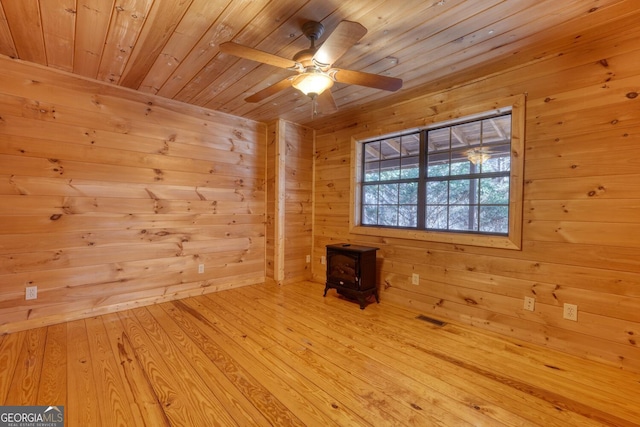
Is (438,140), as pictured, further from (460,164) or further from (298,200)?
(298,200)

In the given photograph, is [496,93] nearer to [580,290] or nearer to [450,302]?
[580,290]

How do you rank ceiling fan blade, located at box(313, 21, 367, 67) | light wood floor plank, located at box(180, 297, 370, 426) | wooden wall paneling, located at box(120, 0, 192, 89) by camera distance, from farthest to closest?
wooden wall paneling, located at box(120, 0, 192, 89)
light wood floor plank, located at box(180, 297, 370, 426)
ceiling fan blade, located at box(313, 21, 367, 67)

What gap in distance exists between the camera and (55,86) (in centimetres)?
266

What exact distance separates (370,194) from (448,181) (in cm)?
107

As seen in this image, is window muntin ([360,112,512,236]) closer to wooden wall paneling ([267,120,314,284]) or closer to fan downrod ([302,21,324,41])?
wooden wall paneling ([267,120,314,284])

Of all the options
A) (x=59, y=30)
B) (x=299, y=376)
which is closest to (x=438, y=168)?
(x=299, y=376)

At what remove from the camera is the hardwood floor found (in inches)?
61.7

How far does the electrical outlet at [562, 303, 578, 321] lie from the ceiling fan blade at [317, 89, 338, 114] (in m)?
2.53

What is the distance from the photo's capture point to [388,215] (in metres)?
3.64

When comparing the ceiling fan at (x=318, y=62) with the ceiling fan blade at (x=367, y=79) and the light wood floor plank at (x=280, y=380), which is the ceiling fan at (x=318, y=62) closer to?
the ceiling fan blade at (x=367, y=79)

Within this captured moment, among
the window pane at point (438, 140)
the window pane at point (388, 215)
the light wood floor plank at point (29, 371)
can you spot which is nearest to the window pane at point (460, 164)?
the window pane at point (438, 140)

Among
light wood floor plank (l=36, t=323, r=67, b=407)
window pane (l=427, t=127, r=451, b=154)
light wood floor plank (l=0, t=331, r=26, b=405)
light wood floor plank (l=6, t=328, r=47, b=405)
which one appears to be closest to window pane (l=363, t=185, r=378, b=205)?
window pane (l=427, t=127, r=451, b=154)

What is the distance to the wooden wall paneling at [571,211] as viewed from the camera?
200 centimetres

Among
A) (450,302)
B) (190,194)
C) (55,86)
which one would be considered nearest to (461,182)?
(450,302)
